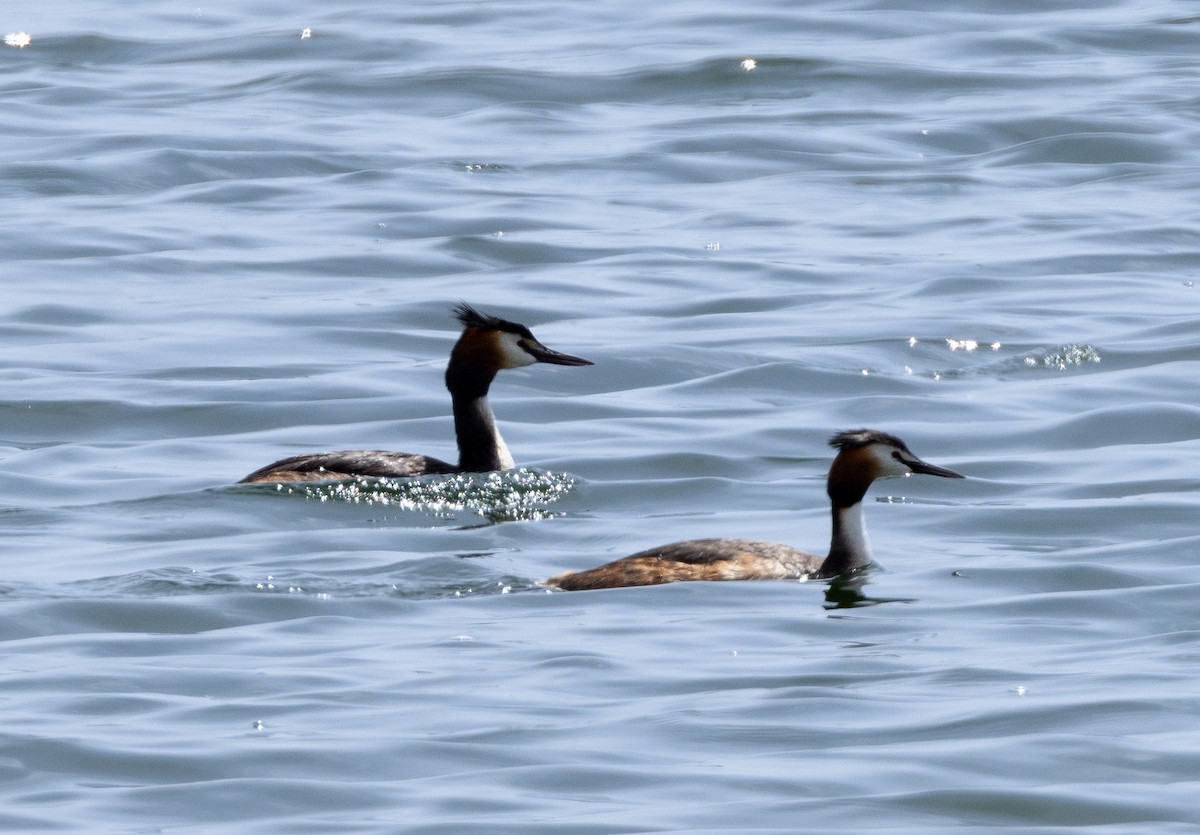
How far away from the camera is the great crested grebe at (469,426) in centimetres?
1372

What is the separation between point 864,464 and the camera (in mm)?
12500

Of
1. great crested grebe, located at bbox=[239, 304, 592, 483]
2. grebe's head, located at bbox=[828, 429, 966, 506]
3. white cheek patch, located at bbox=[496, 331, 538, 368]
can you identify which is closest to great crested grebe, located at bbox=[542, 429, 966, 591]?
grebe's head, located at bbox=[828, 429, 966, 506]

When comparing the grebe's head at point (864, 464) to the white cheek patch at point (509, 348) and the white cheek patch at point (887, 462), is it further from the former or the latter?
the white cheek patch at point (509, 348)

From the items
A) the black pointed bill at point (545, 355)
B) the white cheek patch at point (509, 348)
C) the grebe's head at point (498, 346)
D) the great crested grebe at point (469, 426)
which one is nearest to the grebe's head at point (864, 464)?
the great crested grebe at point (469, 426)

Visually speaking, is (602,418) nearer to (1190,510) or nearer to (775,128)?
(1190,510)

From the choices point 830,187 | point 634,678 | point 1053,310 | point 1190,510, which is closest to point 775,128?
point 830,187

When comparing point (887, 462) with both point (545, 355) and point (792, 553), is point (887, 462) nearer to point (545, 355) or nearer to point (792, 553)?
point (792, 553)

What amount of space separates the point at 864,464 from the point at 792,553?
688 millimetres

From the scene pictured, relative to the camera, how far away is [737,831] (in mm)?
8172

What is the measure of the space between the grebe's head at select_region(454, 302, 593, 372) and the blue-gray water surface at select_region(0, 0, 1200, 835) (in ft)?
2.04

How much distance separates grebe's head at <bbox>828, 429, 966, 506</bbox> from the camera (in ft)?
40.4

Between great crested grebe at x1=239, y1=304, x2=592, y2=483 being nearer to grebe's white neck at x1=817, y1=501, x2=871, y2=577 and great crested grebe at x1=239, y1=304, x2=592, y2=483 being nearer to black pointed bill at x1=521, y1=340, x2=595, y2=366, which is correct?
black pointed bill at x1=521, y1=340, x2=595, y2=366

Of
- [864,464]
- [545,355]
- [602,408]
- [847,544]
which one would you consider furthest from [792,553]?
[602,408]

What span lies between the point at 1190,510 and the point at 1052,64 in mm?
16325
